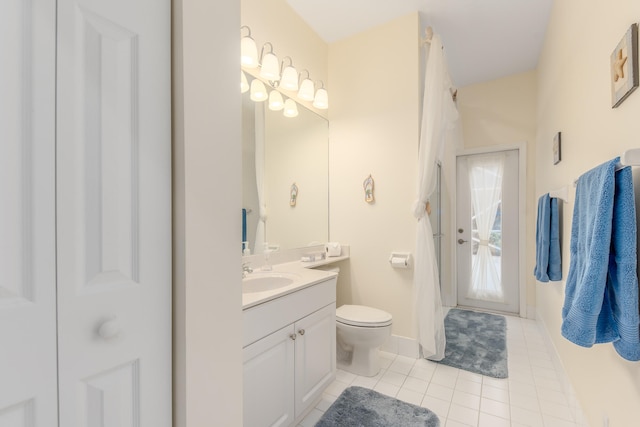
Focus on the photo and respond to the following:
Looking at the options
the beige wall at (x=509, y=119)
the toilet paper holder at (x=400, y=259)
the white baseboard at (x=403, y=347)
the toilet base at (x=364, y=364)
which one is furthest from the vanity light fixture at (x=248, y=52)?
the beige wall at (x=509, y=119)

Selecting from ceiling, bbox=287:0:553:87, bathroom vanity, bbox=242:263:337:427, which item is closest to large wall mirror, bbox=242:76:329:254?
bathroom vanity, bbox=242:263:337:427

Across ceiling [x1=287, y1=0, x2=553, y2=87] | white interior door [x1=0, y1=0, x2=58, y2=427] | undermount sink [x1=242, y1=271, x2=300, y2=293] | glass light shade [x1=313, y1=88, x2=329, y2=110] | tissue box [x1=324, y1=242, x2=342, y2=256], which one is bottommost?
undermount sink [x1=242, y1=271, x2=300, y2=293]

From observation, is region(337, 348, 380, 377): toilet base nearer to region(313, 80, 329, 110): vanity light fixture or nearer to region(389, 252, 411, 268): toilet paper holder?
region(389, 252, 411, 268): toilet paper holder

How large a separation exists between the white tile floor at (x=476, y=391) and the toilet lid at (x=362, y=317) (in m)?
0.40

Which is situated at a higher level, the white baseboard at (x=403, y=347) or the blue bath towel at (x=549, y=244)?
the blue bath towel at (x=549, y=244)

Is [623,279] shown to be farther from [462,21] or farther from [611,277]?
[462,21]

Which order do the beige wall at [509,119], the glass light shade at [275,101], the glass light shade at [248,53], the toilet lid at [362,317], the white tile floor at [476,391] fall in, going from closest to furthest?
the white tile floor at [476,391] → the glass light shade at [248,53] → the toilet lid at [362,317] → the glass light shade at [275,101] → the beige wall at [509,119]

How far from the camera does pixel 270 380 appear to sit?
Result: 1.40m

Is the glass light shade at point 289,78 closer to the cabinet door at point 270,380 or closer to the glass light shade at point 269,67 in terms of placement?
the glass light shade at point 269,67

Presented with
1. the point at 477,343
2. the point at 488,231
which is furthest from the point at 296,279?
the point at 488,231

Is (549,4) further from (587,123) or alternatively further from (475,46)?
(587,123)

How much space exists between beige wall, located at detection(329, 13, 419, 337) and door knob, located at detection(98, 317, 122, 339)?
2.12 meters

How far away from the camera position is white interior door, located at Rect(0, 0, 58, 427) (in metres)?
0.54

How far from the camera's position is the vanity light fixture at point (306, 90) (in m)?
2.42
